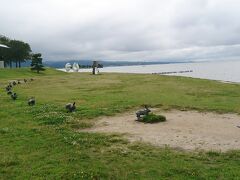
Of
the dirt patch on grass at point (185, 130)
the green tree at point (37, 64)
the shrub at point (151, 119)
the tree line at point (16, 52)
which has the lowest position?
the dirt patch on grass at point (185, 130)

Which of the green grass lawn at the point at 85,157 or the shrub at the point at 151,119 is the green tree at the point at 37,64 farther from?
the shrub at the point at 151,119

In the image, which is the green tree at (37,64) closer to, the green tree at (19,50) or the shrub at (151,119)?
the green tree at (19,50)

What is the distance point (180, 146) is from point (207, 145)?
4.12ft

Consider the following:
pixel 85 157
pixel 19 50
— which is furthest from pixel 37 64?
pixel 85 157

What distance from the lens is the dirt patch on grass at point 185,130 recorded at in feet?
58.6

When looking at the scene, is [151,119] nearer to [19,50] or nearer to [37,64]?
[37,64]

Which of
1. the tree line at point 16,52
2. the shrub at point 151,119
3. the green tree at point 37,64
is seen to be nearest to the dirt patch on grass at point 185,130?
the shrub at point 151,119

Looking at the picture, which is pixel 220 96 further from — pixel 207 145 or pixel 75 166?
pixel 75 166

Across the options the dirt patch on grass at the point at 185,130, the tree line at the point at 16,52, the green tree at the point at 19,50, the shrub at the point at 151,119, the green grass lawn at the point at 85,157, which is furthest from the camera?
the green tree at the point at 19,50

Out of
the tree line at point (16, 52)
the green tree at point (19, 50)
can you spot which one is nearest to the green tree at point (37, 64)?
the tree line at point (16, 52)

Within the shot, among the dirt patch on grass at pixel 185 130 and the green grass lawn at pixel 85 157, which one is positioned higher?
the dirt patch on grass at pixel 185 130

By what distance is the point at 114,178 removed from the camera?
13.4 m

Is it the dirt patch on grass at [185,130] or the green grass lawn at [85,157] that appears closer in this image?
the green grass lawn at [85,157]

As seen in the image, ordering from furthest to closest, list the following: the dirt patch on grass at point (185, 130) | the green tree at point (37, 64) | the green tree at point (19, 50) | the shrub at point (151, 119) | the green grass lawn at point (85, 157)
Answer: the green tree at point (19, 50) < the green tree at point (37, 64) < the shrub at point (151, 119) < the dirt patch on grass at point (185, 130) < the green grass lawn at point (85, 157)
